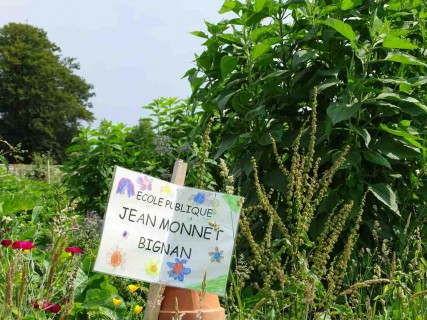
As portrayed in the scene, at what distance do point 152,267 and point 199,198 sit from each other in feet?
1.07

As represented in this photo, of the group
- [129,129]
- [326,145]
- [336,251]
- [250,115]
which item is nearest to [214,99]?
[250,115]

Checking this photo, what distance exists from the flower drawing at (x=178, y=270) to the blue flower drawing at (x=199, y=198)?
24 cm

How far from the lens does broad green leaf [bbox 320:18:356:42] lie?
331 cm

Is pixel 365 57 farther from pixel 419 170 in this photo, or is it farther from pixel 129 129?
pixel 129 129

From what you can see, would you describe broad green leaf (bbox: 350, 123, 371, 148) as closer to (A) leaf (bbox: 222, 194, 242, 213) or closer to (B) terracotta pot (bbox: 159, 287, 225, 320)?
(A) leaf (bbox: 222, 194, 242, 213)

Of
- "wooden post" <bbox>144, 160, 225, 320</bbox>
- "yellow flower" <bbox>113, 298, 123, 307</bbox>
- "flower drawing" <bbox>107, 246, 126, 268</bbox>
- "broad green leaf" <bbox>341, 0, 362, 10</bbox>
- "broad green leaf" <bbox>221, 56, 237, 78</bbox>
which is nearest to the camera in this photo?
"flower drawing" <bbox>107, 246, 126, 268</bbox>

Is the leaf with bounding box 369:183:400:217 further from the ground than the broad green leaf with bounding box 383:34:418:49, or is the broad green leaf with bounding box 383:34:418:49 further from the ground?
the broad green leaf with bounding box 383:34:418:49

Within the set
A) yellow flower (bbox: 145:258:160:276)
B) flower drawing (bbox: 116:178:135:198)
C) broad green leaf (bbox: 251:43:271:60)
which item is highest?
broad green leaf (bbox: 251:43:271:60)

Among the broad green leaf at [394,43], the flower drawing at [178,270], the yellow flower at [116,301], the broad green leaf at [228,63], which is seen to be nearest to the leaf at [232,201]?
the flower drawing at [178,270]

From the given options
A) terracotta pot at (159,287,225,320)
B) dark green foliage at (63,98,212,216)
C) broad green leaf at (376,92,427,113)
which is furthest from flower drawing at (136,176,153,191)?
dark green foliage at (63,98,212,216)

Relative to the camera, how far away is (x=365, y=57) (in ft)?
11.5

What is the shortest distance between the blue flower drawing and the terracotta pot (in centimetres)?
39

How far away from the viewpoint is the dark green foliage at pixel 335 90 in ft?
11.5

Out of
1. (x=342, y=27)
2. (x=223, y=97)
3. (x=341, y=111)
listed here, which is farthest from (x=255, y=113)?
(x=342, y=27)
